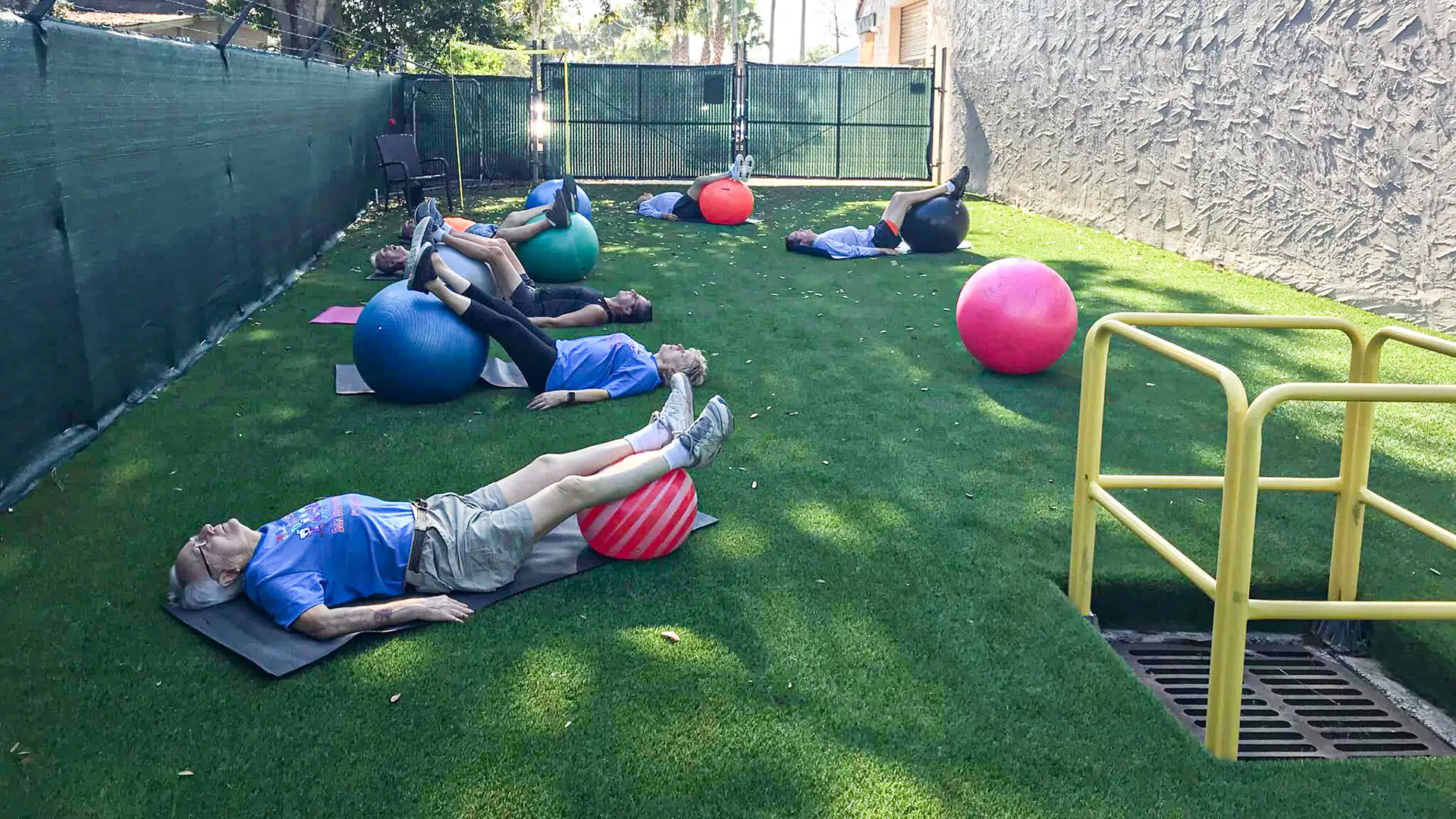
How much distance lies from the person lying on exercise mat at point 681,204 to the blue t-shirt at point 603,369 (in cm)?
929

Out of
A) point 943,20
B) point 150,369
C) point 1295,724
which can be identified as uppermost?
point 943,20

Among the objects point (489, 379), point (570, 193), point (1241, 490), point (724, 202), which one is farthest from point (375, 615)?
point (724, 202)

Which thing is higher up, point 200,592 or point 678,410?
point 678,410

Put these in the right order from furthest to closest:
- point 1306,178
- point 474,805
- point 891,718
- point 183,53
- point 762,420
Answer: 1. point 1306,178
2. point 183,53
3. point 762,420
4. point 891,718
5. point 474,805

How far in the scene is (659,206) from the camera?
17.1 meters

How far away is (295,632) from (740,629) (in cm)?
163

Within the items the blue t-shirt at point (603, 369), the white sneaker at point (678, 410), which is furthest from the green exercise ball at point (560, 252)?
the white sneaker at point (678, 410)

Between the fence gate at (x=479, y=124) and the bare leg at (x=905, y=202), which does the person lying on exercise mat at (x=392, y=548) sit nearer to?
the bare leg at (x=905, y=202)

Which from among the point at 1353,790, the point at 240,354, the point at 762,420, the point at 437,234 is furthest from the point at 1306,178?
the point at 240,354

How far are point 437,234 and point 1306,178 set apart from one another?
8183 millimetres

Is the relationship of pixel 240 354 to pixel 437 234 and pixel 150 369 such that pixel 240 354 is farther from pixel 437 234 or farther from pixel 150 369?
pixel 437 234

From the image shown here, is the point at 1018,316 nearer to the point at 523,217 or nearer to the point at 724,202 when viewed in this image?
the point at 523,217

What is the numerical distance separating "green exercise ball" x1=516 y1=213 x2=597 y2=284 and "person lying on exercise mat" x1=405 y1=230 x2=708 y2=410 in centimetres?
337

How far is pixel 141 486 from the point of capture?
18.0ft
